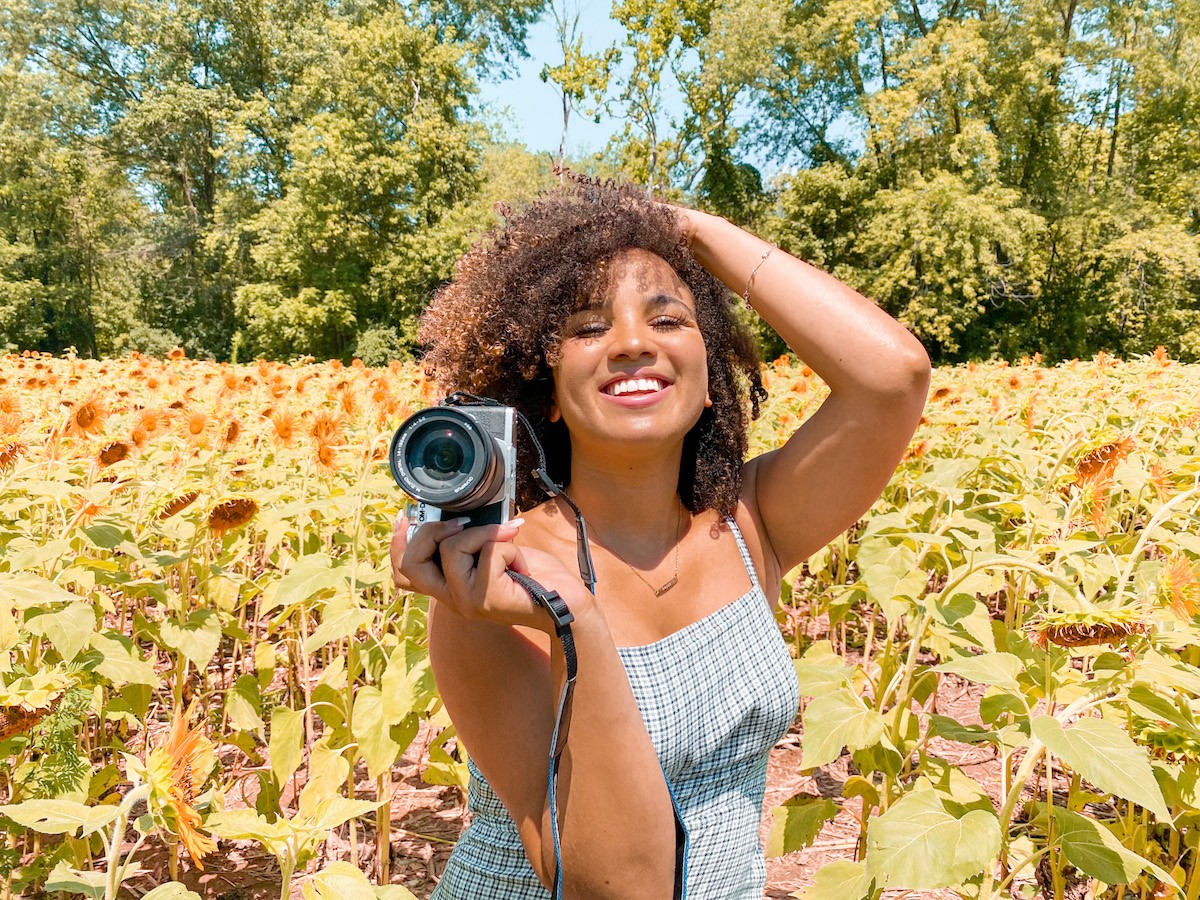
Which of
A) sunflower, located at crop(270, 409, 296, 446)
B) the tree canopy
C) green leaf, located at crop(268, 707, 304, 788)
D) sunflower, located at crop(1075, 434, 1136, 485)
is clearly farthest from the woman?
the tree canopy

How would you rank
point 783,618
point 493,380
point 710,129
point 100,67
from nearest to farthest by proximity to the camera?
point 493,380
point 783,618
point 710,129
point 100,67

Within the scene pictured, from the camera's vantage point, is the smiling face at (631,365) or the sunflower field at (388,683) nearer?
the sunflower field at (388,683)

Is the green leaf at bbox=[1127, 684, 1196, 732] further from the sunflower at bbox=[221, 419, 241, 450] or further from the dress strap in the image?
the sunflower at bbox=[221, 419, 241, 450]

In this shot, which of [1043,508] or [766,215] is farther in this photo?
[766,215]

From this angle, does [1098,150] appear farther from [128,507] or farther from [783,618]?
[128,507]

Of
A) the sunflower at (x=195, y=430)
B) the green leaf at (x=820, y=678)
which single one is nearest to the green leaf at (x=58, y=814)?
the green leaf at (x=820, y=678)

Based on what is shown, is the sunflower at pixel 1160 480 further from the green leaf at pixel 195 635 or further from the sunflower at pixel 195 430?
the sunflower at pixel 195 430

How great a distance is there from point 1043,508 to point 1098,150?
2531 cm

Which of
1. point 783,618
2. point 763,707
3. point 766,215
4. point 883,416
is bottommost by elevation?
point 783,618

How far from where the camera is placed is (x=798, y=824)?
1.80 m

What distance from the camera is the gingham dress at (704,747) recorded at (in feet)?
4.29

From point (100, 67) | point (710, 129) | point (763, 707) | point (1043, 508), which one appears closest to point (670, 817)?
point (763, 707)

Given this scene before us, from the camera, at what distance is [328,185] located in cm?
2342

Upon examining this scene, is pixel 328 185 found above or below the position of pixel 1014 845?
above
